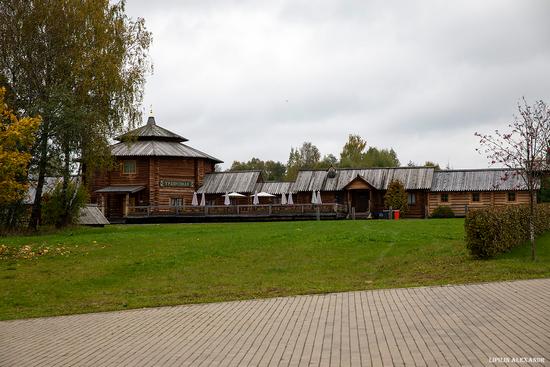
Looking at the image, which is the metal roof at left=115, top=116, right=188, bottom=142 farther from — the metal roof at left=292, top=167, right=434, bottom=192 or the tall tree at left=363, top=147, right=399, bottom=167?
the tall tree at left=363, top=147, right=399, bottom=167

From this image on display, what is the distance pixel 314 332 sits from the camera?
1068 centimetres

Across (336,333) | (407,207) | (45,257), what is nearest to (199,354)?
(336,333)

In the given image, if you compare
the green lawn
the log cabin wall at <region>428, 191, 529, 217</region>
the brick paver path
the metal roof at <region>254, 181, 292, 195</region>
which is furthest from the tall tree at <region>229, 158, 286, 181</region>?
the brick paver path

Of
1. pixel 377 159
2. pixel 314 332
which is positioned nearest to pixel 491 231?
→ pixel 314 332

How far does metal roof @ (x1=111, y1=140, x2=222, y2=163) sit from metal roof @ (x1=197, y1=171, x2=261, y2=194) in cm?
221

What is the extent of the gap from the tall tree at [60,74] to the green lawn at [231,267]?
743cm

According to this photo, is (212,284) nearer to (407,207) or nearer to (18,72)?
(18,72)

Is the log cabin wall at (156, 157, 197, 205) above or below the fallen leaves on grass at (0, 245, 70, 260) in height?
above

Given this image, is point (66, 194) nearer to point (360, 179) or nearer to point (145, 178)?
point (145, 178)

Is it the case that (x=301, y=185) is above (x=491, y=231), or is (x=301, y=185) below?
above

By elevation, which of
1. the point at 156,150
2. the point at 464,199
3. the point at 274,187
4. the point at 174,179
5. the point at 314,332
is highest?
the point at 156,150

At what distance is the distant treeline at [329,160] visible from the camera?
92125 millimetres

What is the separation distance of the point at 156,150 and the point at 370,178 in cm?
1993

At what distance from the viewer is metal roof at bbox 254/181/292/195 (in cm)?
5972
